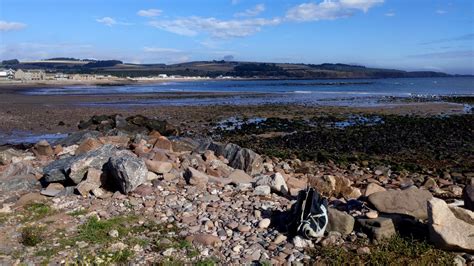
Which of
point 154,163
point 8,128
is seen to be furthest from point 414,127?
point 8,128

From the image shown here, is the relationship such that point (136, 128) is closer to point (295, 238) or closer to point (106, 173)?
point (106, 173)

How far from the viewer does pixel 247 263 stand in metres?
5.91

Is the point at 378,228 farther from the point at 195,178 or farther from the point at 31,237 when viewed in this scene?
the point at 31,237

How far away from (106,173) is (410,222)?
551cm

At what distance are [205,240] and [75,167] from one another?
154 inches

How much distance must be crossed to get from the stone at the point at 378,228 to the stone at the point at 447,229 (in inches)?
20.4

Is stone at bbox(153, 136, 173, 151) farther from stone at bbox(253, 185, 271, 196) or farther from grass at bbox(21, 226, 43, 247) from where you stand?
grass at bbox(21, 226, 43, 247)

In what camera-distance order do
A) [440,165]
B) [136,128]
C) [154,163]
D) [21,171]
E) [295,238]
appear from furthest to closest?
[136,128] < [440,165] < [21,171] < [154,163] < [295,238]

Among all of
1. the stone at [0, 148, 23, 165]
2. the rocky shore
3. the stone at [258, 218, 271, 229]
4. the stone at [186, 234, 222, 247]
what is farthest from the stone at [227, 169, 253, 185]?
the stone at [0, 148, 23, 165]

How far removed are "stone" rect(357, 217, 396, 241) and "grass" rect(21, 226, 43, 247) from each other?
456cm

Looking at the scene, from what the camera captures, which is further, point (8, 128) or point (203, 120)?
point (203, 120)

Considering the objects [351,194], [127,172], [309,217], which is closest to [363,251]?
[309,217]

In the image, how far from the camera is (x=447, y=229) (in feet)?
20.2

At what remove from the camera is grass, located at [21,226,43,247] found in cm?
641
